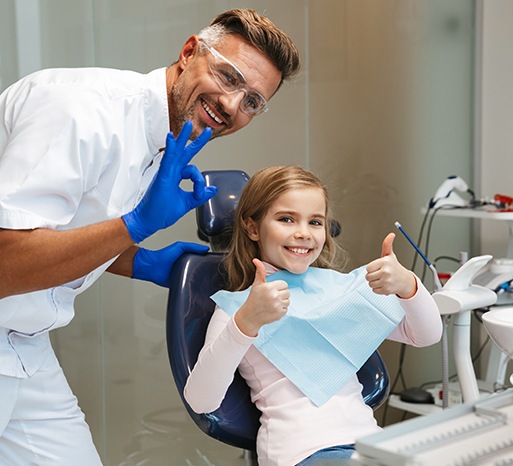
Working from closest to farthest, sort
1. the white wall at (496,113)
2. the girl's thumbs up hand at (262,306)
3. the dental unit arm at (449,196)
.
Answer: the girl's thumbs up hand at (262,306) < the dental unit arm at (449,196) < the white wall at (496,113)

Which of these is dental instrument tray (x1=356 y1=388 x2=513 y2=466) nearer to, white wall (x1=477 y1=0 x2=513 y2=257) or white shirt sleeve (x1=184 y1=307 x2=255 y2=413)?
white shirt sleeve (x1=184 y1=307 x2=255 y2=413)

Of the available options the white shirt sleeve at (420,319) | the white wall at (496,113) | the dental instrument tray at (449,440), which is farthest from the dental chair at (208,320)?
the white wall at (496,113)

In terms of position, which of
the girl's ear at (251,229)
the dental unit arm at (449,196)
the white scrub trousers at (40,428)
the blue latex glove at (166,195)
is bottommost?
the white scrub trousers at (40,428)

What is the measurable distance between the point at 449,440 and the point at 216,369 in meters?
0.78

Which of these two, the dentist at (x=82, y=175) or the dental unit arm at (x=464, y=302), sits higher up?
the dentist at (x=82, y=175)

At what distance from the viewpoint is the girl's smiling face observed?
71.6 inches

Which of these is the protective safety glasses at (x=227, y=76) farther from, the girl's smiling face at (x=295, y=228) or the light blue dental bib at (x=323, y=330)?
the light blue dental bib at (x=323, y=330)

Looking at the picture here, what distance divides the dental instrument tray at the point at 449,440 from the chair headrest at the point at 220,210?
3.67 feet

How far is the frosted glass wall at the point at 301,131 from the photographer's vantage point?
2.39 metres

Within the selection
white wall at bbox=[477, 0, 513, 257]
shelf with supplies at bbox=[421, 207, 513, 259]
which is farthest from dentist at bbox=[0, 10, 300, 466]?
white wall at bbox=[477, 0, 513, 257]

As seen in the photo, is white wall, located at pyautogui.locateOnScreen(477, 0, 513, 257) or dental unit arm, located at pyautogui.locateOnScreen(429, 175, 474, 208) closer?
dental unit arm, located at pyautogui.locateOnScreen(429, 175, 474, 208)

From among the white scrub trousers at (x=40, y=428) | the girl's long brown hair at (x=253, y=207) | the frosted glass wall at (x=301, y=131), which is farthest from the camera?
the frosted glass wall at (x=301, y=131)

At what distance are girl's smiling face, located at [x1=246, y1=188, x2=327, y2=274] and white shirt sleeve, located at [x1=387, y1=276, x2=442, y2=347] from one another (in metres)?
0.24

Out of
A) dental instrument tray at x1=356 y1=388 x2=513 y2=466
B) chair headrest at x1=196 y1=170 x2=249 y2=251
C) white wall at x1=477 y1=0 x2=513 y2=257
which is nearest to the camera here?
dental instrument tray at x1=356 y1=388 x2=513 y2=466
